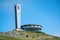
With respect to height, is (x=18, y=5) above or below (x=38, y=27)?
above

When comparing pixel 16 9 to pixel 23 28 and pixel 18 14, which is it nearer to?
pixel 18 14

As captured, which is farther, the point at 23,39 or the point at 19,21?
the point at 19,21

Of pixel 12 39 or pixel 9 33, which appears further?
pixel 9 33

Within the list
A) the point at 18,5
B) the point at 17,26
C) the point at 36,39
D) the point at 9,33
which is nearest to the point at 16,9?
the point at 18,5

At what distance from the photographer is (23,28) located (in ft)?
270

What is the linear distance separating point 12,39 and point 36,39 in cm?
717

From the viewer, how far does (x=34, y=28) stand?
Result: 83.7m

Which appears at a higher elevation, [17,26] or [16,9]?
[16,9]

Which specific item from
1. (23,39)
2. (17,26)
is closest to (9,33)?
(23,39)

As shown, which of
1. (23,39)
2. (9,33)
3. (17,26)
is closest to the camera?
(23,39)

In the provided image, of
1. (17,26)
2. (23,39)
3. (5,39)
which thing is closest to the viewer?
(5,39)

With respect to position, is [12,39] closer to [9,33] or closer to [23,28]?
[9,33]

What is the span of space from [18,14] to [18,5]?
368 centimetres

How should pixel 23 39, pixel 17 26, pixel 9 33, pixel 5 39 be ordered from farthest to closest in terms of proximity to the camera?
1. pixel 17 26
2. pixel 9 33
3. pixel 23 39
4. pixel 5 39
